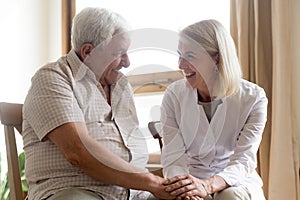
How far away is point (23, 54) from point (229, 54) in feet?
6.39

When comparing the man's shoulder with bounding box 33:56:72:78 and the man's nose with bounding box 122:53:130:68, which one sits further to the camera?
the man's nose with bounding box 122:53:130:68

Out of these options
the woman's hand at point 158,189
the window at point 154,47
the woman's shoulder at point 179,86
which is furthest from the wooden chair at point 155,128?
the woman's hand at point 158,189

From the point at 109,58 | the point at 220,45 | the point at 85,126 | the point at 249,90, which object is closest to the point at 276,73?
the point at 249,90

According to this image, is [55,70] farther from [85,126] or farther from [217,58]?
[217,58]

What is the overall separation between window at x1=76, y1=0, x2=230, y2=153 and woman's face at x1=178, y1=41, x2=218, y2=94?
52 mm

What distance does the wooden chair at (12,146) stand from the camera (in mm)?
1315

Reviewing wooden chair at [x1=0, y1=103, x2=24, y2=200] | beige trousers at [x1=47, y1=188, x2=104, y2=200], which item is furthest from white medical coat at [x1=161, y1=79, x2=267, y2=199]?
wooden chair at [x1=0, y1=103, x2=24, y2=200]

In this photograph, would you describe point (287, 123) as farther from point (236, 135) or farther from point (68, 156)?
point (68, 156)

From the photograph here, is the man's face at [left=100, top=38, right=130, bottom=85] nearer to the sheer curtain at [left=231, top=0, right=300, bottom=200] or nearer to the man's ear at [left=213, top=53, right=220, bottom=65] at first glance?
the man's ear at [left=213, top=53, right=220, bottom=65]

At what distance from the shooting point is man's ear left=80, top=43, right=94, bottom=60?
4.27 feet

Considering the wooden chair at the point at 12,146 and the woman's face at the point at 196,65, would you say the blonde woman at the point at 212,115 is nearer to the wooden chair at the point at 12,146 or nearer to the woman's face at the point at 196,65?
the woman's face at the point at 196,65

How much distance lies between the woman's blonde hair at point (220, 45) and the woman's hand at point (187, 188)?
1.23 ft

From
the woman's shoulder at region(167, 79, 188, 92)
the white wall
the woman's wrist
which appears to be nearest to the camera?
the woman's wrist

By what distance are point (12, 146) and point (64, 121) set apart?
0.30 meters
